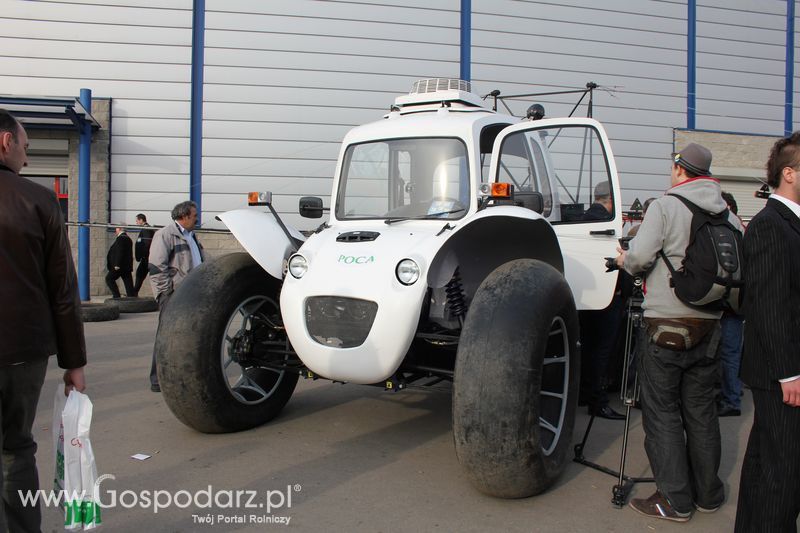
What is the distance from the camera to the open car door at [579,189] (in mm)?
5016

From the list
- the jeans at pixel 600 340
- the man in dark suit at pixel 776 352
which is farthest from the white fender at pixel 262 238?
the man in dark suit at pixel 776 352

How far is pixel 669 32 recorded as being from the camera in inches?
697

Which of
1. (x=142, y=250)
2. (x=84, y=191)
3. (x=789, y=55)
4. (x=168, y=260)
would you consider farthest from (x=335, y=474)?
(x=789, y=55)

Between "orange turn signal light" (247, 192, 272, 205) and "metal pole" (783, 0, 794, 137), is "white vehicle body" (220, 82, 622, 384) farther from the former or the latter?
"metal pole" (783, 0, 794, 137)

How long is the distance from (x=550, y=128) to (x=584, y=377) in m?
2.40

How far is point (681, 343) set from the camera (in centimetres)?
355

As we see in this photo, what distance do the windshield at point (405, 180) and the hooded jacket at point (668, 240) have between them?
5.20 ft

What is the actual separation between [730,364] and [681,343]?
2996 millimetres

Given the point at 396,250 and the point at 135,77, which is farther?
the point at 135,77

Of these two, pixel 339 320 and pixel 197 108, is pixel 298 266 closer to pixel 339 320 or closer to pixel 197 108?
pixel 339 320

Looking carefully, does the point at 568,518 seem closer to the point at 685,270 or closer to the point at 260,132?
the point at 685,270

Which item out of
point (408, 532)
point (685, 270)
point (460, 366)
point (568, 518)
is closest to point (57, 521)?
point (408, 532)

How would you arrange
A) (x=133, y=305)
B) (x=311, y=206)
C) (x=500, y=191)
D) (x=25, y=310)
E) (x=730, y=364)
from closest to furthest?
1. (x=25, y=310)
2. (x=500, y=191)
3. (x=311, y=206)
4. (x=730, y=364)
5. (x=133, y=305)

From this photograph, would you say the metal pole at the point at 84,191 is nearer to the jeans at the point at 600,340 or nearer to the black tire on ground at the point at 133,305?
the black tire on ground at the point at 133,305
